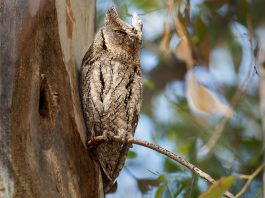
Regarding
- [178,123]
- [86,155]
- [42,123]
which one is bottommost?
[178,123]

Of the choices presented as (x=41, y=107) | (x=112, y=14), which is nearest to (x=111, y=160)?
(x=41, y=107)

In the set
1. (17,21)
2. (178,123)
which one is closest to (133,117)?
(17,21)

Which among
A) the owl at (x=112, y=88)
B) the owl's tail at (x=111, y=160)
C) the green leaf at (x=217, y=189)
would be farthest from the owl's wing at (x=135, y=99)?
the green leaf at (x=217, y=189)

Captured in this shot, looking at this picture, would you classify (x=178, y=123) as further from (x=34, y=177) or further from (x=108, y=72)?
(x=34, y=177)

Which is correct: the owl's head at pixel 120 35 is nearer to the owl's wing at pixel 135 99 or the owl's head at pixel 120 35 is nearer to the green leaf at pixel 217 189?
the owl's wing at pixel 135 99

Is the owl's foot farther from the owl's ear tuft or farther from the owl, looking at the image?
the owl's ear tuft
